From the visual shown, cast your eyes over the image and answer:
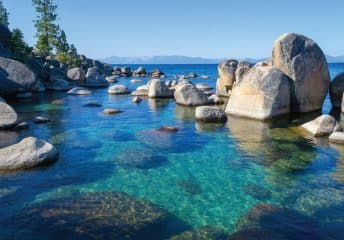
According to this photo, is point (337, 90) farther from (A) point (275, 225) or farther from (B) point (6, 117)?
(B) point (6, 117)

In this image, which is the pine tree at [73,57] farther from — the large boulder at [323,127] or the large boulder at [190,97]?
→ the large boulder at [323,127]

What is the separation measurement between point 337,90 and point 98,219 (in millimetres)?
22440

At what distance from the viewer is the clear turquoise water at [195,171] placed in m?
10.5

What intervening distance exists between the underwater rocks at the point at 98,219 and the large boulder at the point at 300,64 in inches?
648

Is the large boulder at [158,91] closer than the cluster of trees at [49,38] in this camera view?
Yes

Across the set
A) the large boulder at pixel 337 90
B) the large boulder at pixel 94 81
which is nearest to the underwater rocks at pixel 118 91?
the large boulder at pixel 94 81

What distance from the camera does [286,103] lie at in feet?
75.7

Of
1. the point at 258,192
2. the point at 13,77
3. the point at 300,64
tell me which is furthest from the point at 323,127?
the point at 13,77

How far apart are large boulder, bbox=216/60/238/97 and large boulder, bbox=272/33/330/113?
382 inches

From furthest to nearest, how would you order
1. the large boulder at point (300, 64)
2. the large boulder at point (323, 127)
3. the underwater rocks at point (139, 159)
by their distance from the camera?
1. the large boulder at point (300, 64)
2. the large boulder at point (323, 127)
3. the underwater rocks at point (139, 159)

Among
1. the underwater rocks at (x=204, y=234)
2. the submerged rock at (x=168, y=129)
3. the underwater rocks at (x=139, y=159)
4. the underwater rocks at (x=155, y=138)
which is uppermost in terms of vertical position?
the submerged rock at (x=168, y=129)

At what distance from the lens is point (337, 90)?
2600 cm

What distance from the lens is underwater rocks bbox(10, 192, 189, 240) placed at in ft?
28.6

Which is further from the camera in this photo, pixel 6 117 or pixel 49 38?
pixel 49 38
